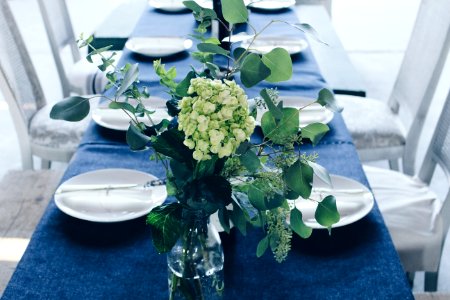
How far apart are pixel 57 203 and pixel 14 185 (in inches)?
31.4

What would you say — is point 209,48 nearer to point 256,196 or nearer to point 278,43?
point 256,196

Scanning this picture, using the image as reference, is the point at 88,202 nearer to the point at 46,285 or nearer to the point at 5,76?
the point at 46,285

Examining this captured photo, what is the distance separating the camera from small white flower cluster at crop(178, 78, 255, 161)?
2.41ft

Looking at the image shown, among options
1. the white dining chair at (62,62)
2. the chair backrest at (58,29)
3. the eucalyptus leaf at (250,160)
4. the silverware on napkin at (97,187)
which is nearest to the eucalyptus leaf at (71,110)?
the eucalyptus leaf at (250,160)

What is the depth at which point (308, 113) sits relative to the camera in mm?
1684

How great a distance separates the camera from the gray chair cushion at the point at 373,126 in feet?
7.46

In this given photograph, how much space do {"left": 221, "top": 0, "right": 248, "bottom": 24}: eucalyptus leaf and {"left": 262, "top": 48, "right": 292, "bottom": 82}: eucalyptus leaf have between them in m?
0.06

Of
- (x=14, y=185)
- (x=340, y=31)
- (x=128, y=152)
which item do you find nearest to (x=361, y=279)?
(x=128, y=152)

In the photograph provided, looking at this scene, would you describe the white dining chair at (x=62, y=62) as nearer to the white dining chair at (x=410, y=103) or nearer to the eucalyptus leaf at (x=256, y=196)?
the white dining chair at (x=410, y=103)

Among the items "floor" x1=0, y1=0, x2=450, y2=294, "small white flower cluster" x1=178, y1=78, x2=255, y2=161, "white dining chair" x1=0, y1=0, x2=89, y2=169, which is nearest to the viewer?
"small white flower cluster" x1=178, y1=78, x2=255, y2=161

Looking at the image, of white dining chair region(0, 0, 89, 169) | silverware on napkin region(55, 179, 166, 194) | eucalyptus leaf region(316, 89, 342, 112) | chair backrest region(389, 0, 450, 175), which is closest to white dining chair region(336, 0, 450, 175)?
chair backrest region(389, 0, 450, 175)

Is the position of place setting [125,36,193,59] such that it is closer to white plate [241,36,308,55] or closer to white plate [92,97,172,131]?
white plate [241,36,308,55]

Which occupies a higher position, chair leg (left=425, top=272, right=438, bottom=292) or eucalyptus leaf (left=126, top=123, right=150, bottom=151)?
eucalyptus leaf (left=126, top=123, right=150, bottom=151)

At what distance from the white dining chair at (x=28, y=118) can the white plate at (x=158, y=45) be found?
14.6 inches
